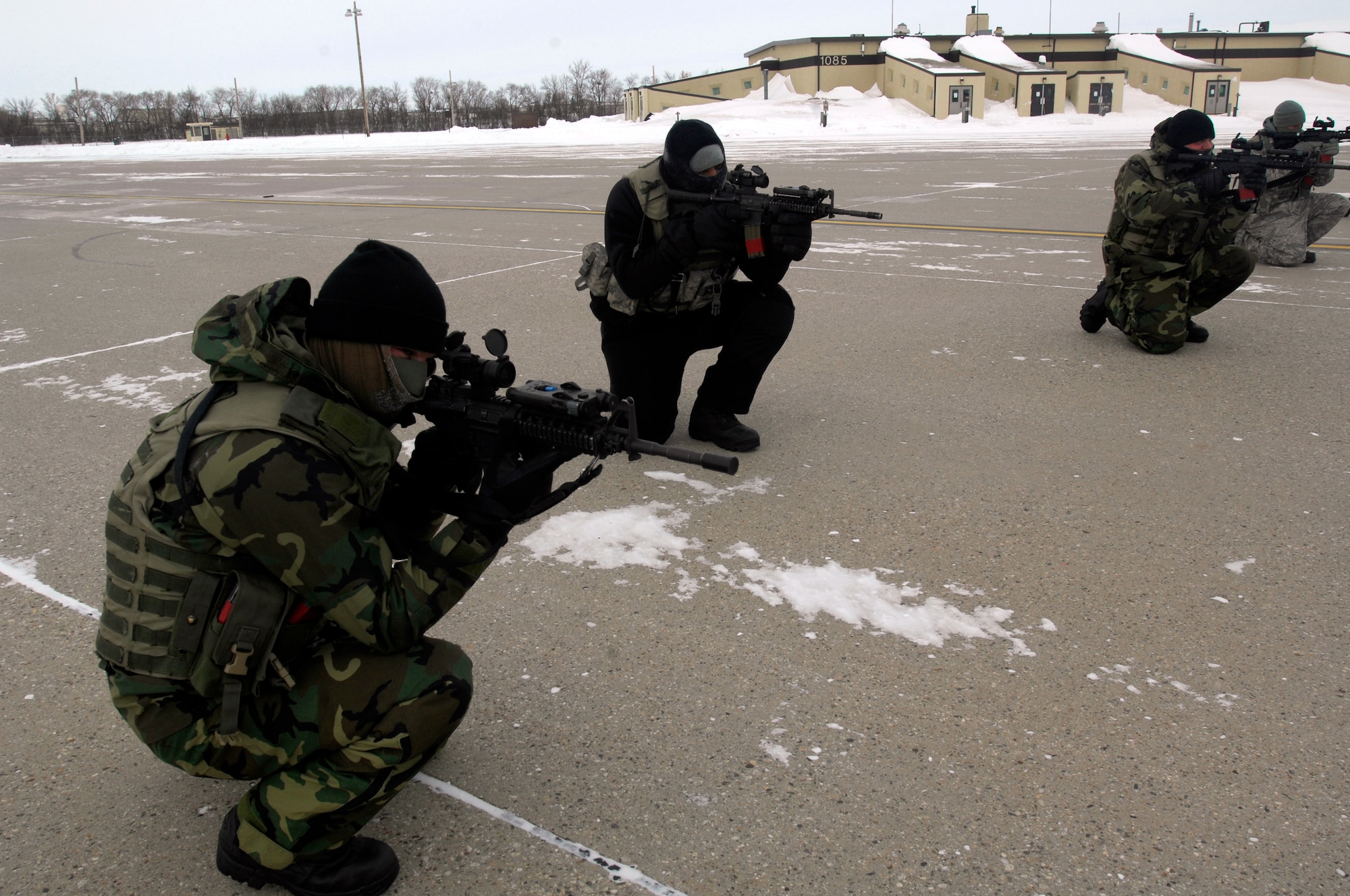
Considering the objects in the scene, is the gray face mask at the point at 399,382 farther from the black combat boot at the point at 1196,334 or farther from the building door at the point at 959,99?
the building door at the point at 959,99

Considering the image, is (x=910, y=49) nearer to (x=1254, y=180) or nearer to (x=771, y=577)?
(x=1254, y=180)

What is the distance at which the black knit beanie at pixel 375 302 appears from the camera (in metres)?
1.92

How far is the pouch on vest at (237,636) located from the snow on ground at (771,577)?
1.53 m

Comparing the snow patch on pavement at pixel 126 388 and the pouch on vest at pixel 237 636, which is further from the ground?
the pouch on vest at pixel 237 636

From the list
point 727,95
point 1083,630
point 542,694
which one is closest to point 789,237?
point 1083,630

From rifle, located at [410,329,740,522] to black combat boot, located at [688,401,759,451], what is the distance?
2.16 m

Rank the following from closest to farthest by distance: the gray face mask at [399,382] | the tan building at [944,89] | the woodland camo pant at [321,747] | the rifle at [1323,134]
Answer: the woodland camo pant at [321,747]
the gray face mask at [399,382]
the rifle at [1323,134]
the tan building at [944,89]

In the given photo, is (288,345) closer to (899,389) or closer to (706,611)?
(706,611)

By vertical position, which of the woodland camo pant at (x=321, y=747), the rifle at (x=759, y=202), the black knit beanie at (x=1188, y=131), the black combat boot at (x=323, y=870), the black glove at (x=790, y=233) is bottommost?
the black combat boot at (x=323, y=870)

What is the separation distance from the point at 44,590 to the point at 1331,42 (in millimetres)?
68042

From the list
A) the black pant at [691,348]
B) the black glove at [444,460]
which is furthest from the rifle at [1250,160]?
the black glove at [444,460]

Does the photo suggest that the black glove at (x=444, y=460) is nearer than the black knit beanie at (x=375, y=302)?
No

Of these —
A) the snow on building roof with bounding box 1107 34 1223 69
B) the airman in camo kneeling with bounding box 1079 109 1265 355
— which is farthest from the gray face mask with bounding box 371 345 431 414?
the snow on building roof with bounding box 1107 34 1223 69

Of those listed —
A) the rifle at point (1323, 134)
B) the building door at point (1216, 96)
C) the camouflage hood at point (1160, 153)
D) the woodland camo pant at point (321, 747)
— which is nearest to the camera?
the woodland camo pant at point (321, 747)
